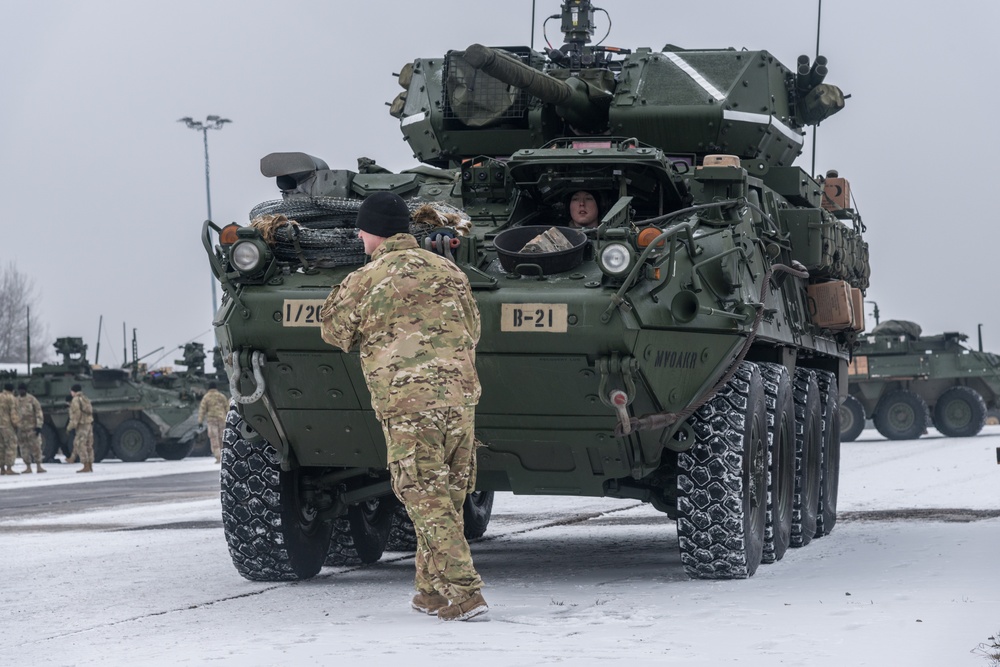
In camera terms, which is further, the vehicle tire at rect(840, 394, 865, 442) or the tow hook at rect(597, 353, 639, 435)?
the vehicle tire at rect(840, 394, 865, 442)

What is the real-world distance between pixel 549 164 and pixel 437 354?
1.92 metres

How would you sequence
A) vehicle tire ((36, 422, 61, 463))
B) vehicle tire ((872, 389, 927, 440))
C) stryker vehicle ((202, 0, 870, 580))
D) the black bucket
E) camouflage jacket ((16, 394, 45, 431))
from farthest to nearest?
Answer: vehicle tire ((36, 422, 61, 463)) → vehicle tire ((872, 389, 927, 440)) → camouflage jacket ((16, 394, 45, 431)) → the black bucket → stryker vehicle ((202, 0, 870, 580))

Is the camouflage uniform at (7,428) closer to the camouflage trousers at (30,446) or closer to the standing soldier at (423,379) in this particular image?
the camouflage trousers at (30,446)

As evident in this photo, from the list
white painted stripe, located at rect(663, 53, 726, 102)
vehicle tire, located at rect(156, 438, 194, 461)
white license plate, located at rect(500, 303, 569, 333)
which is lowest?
vehicle tire, located at rect(156, 438, 194, 461)

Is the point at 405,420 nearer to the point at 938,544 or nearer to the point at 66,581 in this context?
the point at 66,581

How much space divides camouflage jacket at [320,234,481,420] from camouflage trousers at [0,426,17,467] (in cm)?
2212

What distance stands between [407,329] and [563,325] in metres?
0.91

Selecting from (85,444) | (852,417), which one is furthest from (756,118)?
(852,417)

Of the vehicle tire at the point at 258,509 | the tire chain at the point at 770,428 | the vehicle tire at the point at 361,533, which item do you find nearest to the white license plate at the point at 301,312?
the vehicle tire at the point at 258,509

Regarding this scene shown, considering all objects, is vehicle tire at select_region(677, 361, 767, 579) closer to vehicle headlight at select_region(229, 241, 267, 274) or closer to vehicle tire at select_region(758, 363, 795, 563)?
vehicle tire at select_region(758, 363, 795, 563)

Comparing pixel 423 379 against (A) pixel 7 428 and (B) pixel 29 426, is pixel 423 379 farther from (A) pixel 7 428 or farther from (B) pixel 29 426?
(B) pixel 29 426

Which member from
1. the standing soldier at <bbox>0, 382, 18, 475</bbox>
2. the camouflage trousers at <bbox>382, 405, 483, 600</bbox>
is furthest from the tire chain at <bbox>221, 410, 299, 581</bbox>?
the standing soldier at <bbox>0, 382, 18, 475</bbox>

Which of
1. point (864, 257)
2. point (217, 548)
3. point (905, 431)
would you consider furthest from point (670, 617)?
point (905, 431)

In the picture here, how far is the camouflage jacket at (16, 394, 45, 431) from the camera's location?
27.8 m
